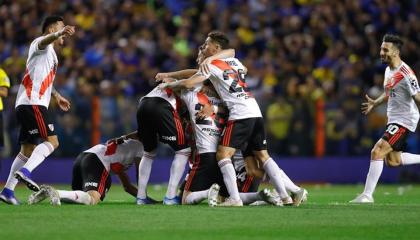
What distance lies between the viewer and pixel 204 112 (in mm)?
12617

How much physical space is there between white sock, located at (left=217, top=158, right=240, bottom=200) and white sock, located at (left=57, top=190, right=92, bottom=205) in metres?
1.76

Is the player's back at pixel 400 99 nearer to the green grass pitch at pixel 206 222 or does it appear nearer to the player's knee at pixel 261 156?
the green grass pitch at pixel 206 222

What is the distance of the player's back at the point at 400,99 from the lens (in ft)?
44.6

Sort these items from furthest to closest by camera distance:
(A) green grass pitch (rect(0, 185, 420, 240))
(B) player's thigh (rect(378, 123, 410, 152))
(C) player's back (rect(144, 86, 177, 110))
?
(B) player's thigh (rect(378, 123, 410, 152)), (C) player's back (rect(144, 86, 177, 110)), (A) green grass pitch (rect(0, 185, 420, 240))

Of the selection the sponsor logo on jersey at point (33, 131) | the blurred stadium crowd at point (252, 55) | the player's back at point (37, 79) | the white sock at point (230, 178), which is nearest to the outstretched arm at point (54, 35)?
the player's back at point (37, 79)

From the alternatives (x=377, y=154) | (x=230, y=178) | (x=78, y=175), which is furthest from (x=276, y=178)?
(x=78, y=175)

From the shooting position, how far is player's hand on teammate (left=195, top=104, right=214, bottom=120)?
12.6 metres

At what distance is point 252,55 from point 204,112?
10.3 meters

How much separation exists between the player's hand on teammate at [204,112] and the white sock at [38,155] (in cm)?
194

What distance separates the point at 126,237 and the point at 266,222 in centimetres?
186

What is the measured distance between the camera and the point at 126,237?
868cm

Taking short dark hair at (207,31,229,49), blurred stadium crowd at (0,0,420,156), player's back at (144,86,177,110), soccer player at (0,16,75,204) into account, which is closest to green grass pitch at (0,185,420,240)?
soccer player at (0,16,75,204)

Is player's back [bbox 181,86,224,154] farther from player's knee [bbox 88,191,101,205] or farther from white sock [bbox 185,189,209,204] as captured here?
player's knee [bbox 88,191,101,205]

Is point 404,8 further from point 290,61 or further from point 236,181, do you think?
point 236,181
